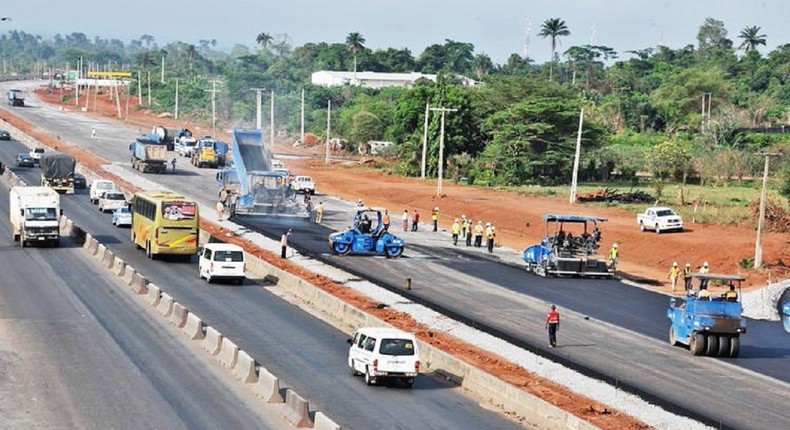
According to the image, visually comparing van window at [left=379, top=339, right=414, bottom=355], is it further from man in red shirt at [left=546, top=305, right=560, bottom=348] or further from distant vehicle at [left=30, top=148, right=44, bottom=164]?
distant vehicle at [left=30, top=148, right=44, bottom=164]

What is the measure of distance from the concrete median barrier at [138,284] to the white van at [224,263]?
3.05m

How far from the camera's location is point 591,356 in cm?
3972

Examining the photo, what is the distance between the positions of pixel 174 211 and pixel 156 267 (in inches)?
106

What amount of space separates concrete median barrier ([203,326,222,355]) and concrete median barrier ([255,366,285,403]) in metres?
5.05

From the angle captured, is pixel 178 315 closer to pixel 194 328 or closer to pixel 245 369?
pixel 194 328

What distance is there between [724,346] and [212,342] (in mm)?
16367

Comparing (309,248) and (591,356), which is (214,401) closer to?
(591,356)

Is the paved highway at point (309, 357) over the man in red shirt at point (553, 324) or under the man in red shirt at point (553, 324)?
under

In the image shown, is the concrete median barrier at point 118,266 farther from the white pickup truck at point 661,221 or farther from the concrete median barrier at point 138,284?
the white pickup truck at point 661,221

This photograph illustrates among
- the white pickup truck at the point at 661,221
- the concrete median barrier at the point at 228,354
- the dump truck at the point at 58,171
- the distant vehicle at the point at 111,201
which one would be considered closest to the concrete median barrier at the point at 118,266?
the concrete median barrier at the point at 228,354

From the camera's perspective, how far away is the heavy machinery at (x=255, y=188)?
76.6 meters

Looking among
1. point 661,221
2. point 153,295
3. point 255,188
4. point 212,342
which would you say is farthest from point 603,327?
point 255,188

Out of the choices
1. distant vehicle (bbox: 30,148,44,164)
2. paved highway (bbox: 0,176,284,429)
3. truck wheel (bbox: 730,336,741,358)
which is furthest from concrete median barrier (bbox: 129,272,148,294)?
distant vehicle (bbox: 30,148,44,164)

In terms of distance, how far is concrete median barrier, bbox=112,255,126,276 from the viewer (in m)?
54.1
